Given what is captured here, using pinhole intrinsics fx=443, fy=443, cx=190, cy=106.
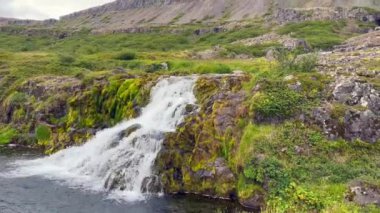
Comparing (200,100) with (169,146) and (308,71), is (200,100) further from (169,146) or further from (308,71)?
(308,71)

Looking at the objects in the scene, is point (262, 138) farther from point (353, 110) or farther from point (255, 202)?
point (353, 110)

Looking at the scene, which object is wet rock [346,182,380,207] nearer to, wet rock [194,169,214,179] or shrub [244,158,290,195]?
shrub [244,158,290,195]

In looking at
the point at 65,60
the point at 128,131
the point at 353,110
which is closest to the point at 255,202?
the point at 353,110

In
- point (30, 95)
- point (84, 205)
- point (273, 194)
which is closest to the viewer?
point (273, 194)

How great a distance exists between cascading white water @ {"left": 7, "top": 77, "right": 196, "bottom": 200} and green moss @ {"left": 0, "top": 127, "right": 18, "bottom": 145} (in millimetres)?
16055

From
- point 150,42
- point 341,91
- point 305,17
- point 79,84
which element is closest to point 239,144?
point 341,91

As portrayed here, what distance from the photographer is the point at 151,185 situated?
37781 millimetres

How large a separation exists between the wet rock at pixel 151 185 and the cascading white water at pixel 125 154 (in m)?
0.09

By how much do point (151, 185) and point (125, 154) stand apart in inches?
210

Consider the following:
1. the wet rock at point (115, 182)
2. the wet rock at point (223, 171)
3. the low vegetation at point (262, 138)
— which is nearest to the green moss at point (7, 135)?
the low vegetation at point (262, 138)

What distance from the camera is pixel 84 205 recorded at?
34.6 m

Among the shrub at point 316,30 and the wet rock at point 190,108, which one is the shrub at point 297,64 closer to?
the wet rock at point 190,108

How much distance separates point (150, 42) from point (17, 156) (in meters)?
134

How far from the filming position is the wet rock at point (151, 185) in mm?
37594
